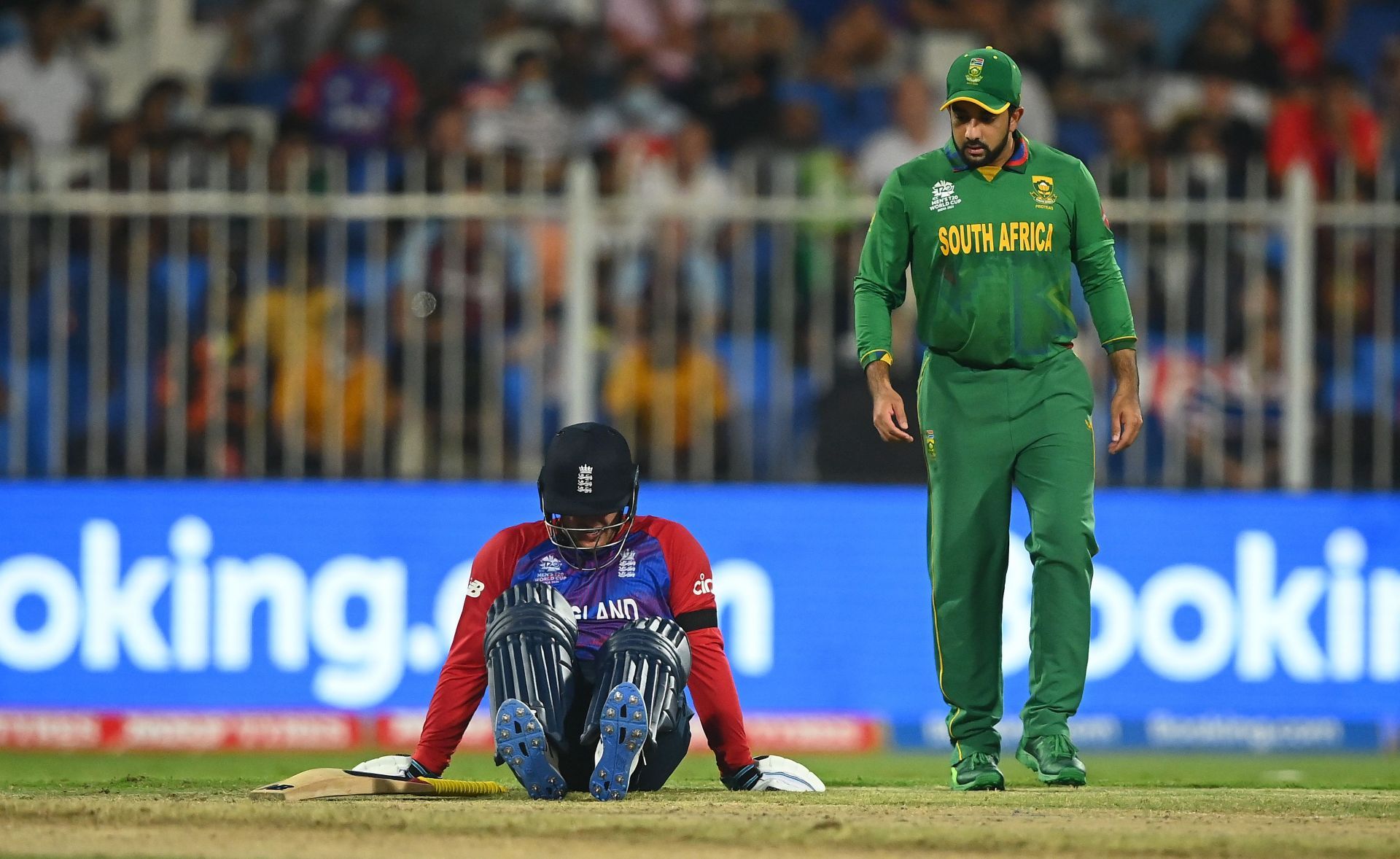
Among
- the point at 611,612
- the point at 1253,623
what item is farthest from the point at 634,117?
the point at 611,612

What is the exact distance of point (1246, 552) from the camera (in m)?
11.1

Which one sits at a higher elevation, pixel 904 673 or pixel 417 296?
pixel 417 296

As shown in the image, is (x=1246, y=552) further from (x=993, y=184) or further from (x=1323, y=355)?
(x=993, y=184)

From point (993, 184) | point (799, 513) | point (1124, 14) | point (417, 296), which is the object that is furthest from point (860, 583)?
point (1124, 14)

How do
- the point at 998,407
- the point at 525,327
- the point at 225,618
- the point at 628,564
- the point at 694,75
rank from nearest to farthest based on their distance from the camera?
the point at 628,564, the point at 998,407, the point at 225,618, the point at 525,327, the point at 694,75

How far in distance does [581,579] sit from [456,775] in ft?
7.80

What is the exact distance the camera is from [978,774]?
677cm

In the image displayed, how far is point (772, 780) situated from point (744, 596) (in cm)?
437

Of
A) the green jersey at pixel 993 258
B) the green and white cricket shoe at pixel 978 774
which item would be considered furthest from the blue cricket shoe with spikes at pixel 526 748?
the green jersey at pixel 993 258

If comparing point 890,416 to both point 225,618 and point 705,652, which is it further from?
point 225,618

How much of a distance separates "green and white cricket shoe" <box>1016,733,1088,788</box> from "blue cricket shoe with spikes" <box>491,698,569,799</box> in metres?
1.53

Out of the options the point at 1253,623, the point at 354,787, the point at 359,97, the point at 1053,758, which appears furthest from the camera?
the point at 359,97

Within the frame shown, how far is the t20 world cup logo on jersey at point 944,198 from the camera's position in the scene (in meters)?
6.84

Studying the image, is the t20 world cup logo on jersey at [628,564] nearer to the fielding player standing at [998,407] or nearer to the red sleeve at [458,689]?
the red sleeve at [458,689]
